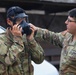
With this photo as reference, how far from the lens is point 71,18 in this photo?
3.56 meters

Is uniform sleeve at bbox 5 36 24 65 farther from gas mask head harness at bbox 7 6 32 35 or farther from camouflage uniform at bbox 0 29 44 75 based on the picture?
gas mask head harness at bbox 7 6 32 35

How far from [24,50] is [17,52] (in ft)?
Result: 0.58

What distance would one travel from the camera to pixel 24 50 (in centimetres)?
312

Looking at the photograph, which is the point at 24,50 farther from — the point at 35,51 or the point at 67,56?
the point at 67,56

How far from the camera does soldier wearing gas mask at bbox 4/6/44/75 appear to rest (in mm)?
3037

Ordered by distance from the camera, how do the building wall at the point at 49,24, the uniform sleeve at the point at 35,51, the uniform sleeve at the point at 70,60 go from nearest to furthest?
the uniform sleeve at the point at 35,51 → the uniform sleeve at the point at 70,60 → the building wall at the point at 49,24

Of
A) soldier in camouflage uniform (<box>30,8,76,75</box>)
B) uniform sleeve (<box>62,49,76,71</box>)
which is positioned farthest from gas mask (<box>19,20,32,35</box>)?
uniform sleeve (<box>62,49,76,71</box>)

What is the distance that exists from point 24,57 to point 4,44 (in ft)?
0.78

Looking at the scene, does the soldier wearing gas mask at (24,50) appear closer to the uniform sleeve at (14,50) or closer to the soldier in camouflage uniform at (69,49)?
the uniform sleeve at (14,50)

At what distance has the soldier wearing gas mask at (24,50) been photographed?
9.96 feet

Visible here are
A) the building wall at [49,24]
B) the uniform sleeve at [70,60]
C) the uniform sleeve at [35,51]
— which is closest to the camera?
the uniform sleeve at [35,51]

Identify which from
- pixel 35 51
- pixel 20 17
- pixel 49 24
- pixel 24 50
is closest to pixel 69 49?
pixel 35 51

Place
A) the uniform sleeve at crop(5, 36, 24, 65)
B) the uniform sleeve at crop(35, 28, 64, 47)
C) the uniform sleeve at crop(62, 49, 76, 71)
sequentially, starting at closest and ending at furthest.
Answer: the uniform sleeve at crop(5, 36, 24, 65) → the uniform sleeve at crop(62, 49, 76, 71) → the uniform sleeve at crop(35, 28, 64, 47)

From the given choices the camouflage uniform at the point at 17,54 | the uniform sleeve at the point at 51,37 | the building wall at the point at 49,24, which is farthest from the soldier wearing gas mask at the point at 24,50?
the building wall at the point at 49,24
